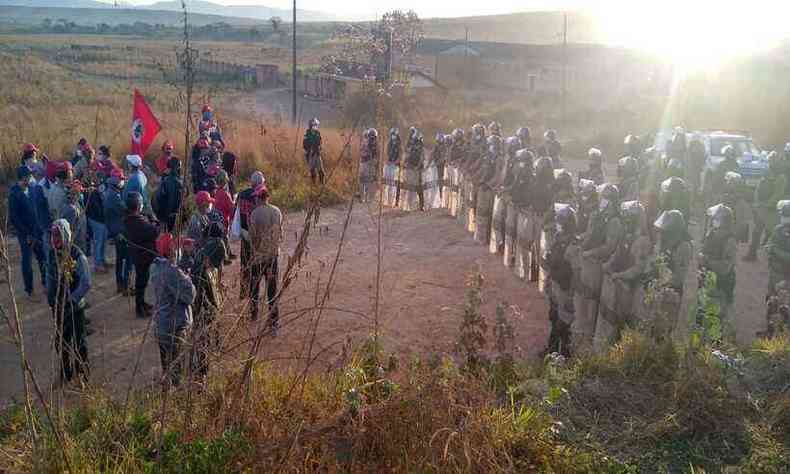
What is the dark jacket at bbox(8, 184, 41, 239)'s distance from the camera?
8.59 meters

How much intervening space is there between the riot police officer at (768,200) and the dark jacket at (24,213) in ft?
33.9

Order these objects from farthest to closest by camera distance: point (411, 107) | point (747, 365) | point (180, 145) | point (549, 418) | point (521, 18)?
point (521, 18)
point (411, 107)
point (180, 145)
point (747, 365)
point (549, 418)

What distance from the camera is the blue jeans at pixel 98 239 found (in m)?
9.78

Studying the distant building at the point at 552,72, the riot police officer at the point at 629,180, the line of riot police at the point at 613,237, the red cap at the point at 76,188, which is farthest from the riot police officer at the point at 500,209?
the distant building at the point at 552,72

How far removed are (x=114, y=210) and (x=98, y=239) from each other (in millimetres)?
707

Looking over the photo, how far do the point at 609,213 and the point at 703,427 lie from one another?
10.5 feet

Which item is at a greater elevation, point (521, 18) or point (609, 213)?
point (521, 18)

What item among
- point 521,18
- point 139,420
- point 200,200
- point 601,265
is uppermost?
point 521,18

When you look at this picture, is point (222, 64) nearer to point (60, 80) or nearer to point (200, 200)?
point (60, 80)

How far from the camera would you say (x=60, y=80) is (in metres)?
36.2

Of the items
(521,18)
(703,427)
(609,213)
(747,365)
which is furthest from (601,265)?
(521,18)

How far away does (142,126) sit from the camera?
10.6 meters

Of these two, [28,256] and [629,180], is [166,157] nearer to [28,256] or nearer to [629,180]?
[28,256]

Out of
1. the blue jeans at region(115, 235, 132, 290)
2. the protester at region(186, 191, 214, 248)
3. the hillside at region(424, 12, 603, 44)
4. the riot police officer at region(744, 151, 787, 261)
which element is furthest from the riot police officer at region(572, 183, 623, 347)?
the hillside at region(424, 12, 603, 44)
